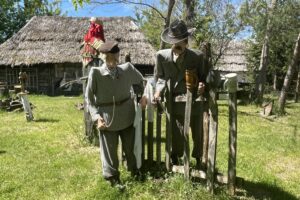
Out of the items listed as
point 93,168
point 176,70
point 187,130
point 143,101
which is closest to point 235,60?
point 93,168

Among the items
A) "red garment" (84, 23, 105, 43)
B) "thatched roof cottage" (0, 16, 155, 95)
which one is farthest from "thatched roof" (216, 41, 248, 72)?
"red garment" (84, 23, 105, 43)

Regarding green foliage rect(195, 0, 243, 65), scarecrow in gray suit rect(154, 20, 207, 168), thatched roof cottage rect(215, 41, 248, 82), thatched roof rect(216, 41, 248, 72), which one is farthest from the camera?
thatched roof rect(216, 41, 248, 72)

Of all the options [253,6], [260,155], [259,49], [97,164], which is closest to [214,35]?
[253,6]

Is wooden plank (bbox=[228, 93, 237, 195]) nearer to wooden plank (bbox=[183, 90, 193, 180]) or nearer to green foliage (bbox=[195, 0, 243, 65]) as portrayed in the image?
wooden plank (bbox=[183, 90, 193, 180])

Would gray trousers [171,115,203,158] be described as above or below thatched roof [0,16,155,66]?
below

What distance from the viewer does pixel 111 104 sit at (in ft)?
16.4

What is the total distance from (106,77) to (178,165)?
59.3 inches

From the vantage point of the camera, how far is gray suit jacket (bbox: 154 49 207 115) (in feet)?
16.2

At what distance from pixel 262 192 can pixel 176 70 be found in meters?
1.97

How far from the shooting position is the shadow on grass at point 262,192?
506 cm

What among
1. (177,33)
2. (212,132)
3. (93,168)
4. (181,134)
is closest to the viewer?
(212,132)

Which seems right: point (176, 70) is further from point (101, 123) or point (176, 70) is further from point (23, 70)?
point (23, 70)

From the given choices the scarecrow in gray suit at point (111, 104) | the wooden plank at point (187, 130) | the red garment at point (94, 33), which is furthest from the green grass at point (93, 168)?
the red garment at point (94, 33)

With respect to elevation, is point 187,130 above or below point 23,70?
below
